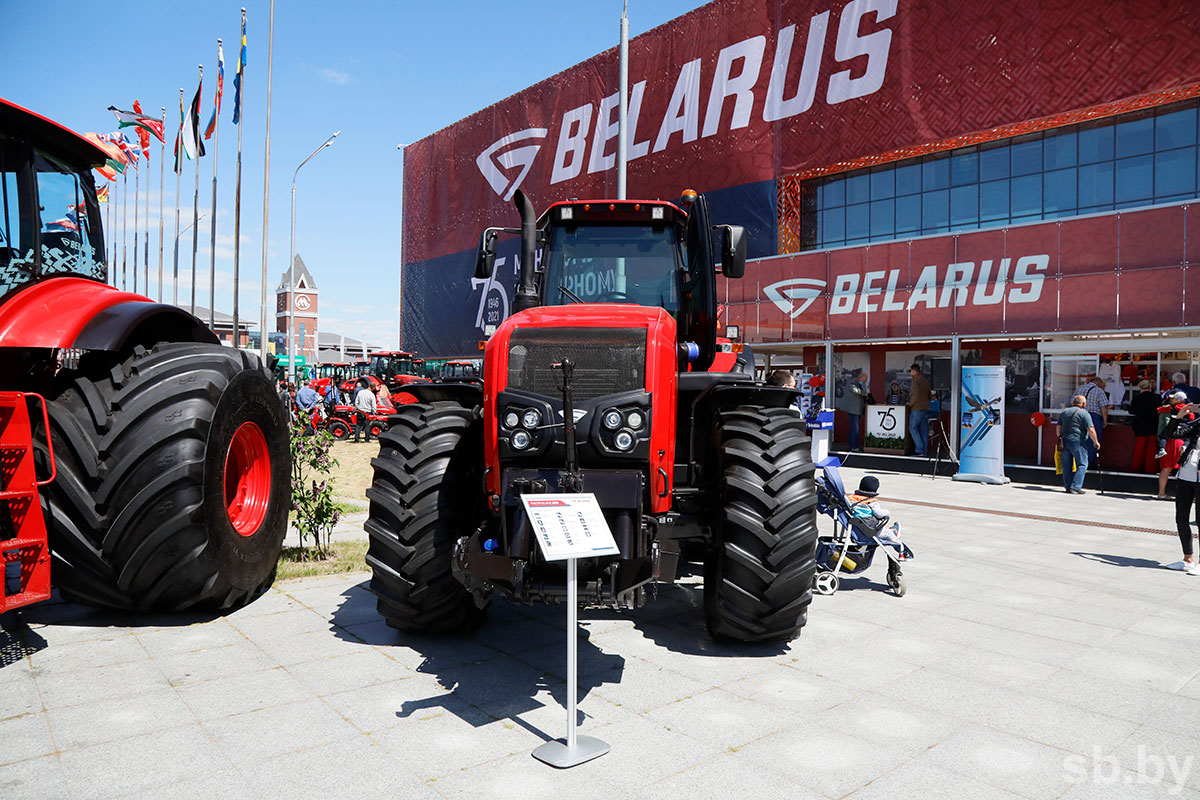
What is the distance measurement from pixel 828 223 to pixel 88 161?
18997 millimetres

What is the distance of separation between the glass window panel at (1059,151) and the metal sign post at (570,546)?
18.2 meters

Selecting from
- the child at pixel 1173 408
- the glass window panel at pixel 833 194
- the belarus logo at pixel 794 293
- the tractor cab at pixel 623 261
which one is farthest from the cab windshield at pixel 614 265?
the glass window panel at pixel 833 194

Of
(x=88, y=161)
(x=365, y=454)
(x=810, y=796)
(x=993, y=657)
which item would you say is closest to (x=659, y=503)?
(x=810, y=796)

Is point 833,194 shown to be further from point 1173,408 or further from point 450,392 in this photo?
point 450,392

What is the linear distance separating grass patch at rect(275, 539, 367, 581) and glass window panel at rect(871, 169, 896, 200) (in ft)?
56.0

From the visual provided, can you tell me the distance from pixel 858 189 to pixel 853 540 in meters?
16.3

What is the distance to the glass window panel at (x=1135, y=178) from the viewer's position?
16.4 meters

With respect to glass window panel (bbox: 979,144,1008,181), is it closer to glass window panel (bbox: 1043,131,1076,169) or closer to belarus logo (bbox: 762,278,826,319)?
glass window panel (bbox: 1043,131,1076,169)

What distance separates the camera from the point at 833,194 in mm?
21312

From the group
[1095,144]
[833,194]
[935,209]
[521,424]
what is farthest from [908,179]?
[521,424]

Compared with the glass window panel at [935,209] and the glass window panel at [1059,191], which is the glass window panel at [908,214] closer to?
the glass window panel at [935,209]

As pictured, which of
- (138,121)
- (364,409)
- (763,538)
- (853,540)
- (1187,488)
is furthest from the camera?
(138,121)

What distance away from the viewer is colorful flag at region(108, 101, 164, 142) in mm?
25516

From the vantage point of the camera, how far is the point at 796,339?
1897 centimetres
